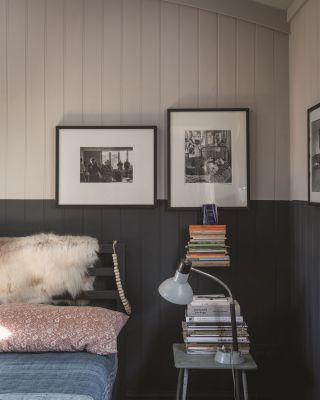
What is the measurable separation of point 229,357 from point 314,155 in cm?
110

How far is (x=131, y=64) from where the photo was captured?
10.4ft

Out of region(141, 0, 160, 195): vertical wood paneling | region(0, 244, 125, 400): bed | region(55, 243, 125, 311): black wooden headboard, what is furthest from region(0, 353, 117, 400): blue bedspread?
region(141, 0, 160, 195): vertical wood paneling

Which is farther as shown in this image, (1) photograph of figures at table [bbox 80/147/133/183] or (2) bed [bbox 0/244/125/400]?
(1) photograph of figures at table [bbox 80/147/133/183]

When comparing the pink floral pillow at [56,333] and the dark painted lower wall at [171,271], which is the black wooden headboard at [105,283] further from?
the pink floral pillow at [56,333]

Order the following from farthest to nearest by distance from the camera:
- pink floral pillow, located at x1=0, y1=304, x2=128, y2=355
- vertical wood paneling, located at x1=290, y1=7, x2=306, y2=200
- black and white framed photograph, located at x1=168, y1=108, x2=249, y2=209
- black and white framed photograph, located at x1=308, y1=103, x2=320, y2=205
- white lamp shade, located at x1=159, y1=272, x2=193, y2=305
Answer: black and white framed photograph, located at x1=168, y1=108, x2=249, y2=209 → vertical wood paneling, located at x1=290, y1=7, x2=306, y2=200 → black and white framed photograph, located at x1=308, y1=103, x2=320, y2=205 → pink floral pillow, located at x1=0, y1=304, x2=128, y2=355 → white lamp shade, located at x1=159, y1=272, x2=193, y2=305

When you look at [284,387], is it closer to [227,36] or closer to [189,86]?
[189,86]

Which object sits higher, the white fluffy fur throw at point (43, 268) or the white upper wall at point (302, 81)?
the white upper wall at point (302, 81)

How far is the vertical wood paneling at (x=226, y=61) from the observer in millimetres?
3170

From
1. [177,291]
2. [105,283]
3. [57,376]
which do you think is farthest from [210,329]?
[57,376]

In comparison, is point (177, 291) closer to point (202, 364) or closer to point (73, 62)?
point (202, 364)

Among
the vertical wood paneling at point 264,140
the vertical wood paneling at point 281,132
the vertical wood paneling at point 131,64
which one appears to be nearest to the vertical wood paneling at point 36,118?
the vertical wood paneling at point 131,64

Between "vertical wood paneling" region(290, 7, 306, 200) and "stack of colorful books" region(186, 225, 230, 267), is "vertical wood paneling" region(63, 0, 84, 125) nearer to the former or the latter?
"stack of colorful books" region(186, 225, 230, 267)

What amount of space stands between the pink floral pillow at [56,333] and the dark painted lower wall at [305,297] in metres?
1.04

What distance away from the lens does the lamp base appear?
255 centimetres
